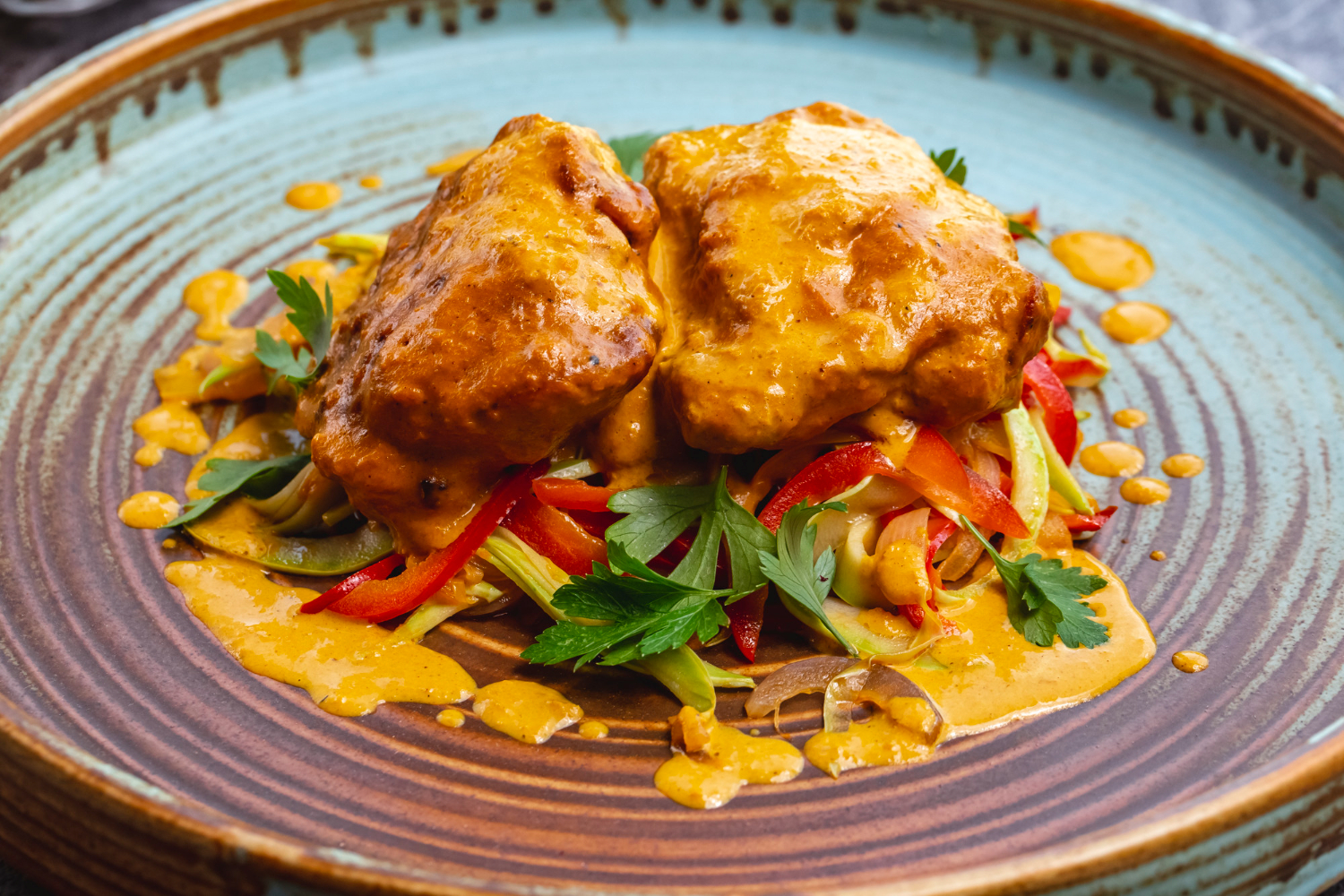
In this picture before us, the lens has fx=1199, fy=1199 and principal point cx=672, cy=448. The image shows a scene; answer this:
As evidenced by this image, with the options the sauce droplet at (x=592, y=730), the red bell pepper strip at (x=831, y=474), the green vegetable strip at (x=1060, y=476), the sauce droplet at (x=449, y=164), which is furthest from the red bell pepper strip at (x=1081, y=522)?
the sauce droplet at (x=449, y=164)

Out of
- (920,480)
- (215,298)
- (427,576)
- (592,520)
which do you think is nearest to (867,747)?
(920,480)

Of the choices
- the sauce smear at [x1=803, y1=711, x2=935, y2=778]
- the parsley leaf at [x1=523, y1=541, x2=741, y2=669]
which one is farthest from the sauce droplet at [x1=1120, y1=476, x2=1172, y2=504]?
the parsley leaf at [x1=523, y1=541, x2=741, y2=669]

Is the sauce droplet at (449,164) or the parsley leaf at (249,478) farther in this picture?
the sauce droplet at (449,164)

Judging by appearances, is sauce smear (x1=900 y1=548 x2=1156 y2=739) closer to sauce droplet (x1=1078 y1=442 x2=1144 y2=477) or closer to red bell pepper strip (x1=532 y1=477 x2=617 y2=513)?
sauce droplet (x1=1078 y1=442 x2=1144 y2=477)

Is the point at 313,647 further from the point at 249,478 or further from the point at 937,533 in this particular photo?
the point at 937,533

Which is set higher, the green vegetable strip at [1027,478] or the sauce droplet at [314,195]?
the green vegetable strip at [1027,478]

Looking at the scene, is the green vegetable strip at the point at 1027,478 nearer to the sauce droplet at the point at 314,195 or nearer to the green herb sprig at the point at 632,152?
the green herb sprig at the point at 632,152

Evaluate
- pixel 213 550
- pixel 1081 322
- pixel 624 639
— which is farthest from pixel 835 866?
pixel 1081 322
